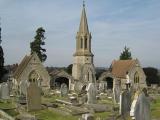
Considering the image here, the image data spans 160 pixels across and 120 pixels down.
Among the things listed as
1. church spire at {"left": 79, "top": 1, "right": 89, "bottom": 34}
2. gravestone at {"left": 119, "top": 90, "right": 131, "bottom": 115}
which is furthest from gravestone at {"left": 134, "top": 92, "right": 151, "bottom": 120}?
church spire at {"left": 79, "top": 1, "right": 89, "bottom": 34}

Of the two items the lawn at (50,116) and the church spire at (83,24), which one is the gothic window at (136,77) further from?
the lawn at (50,116)

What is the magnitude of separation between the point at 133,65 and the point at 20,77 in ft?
63.3

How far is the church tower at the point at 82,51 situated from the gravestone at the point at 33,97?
118 feet

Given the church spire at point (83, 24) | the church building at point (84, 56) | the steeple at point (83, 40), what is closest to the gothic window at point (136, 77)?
the church building at point (84, 56)

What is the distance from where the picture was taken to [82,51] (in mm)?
58219

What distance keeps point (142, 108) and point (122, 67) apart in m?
51.5

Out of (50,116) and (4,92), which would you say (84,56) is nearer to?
(4,92)

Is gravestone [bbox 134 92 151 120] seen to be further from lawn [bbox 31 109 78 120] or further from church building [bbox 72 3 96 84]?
church building [bbox 72 3 96 84]

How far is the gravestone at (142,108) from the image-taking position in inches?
464

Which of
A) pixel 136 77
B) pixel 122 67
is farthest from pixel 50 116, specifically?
pixel 122 67

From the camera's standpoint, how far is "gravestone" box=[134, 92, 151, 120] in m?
11.8

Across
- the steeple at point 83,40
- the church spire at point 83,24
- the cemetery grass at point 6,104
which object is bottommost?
the cemetery grass at point 6,104

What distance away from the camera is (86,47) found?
58.7 metres

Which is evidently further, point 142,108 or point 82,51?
point 82,51
